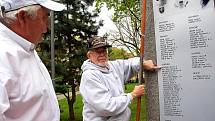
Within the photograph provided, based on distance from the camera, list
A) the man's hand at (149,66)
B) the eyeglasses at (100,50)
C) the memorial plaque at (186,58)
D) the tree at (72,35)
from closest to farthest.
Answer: the memorial plaque at (186,58) < the man's hand at (149,66) < the eyeglasses at (100,50) < the tree at (72,35)

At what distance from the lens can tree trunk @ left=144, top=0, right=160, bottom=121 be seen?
12.2ft

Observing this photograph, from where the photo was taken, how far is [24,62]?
2318 mm

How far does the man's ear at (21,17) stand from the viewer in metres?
2.32

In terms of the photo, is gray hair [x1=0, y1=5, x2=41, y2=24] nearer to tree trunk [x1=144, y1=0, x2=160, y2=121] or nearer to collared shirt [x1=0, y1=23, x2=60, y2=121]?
collared shirt [x1=0, y1=23, x2=60, y2=121]

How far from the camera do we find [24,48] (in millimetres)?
2379

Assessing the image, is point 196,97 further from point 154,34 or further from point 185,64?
point 154,34

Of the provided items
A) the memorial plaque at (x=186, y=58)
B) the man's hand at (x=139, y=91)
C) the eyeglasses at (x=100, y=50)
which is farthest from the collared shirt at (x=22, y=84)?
the eyeglasses at (x=100, y=50)

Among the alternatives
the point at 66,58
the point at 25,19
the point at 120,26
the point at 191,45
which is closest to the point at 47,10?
the point at 25,19

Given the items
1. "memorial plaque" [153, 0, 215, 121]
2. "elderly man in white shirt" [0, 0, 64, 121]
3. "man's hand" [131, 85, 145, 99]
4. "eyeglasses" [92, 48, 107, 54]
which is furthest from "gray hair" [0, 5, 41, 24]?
"eyeglasses" [92, 48, 107, 54]

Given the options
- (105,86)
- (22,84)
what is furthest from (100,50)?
(22,84)

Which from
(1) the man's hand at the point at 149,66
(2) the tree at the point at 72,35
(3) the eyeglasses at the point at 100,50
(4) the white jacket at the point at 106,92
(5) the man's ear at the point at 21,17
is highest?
(2) the tree at the point at 72,35

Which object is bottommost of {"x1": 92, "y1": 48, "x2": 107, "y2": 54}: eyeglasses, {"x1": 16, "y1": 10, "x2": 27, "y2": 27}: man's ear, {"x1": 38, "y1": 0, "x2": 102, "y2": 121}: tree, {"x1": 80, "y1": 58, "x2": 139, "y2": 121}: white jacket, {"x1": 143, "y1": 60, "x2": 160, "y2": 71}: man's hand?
{"x1": 80, "y1": 58, "x2": 139, "y2": 121}: white jacket

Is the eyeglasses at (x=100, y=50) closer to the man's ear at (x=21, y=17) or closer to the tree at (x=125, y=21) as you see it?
the man's ear at (x=21, y=17)

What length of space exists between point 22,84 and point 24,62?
0.15m
